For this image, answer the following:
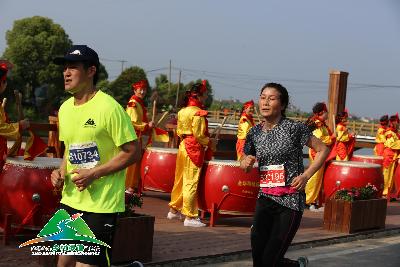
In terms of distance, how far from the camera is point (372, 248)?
8.74 m

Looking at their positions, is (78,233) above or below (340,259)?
above

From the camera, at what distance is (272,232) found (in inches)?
195

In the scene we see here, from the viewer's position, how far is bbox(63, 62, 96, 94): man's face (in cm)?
396

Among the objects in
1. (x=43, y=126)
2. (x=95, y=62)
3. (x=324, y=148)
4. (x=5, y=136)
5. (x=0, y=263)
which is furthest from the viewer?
(x=43, y=126)

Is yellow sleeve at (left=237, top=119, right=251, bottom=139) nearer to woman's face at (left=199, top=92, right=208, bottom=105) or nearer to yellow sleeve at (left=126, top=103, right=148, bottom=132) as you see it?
yellow sleeve at (left=126, top=103, right=148, bottom=132)

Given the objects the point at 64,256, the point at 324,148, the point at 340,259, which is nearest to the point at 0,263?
the point at 64,256

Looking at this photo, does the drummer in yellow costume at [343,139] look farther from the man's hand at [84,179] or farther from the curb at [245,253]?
the man's hand at [84,179]

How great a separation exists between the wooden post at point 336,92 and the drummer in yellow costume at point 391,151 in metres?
1.33

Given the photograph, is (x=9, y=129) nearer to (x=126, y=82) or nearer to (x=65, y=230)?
(x=65, y=230)

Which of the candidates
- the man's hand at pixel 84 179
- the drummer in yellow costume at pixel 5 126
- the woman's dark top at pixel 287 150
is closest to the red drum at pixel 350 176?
the drummer in yellow costume at pixel 5 126

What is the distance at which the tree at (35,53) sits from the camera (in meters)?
48.7

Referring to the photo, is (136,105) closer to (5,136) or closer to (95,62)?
(5,136)

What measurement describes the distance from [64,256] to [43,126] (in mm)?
5698

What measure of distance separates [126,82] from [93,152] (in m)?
49.6
